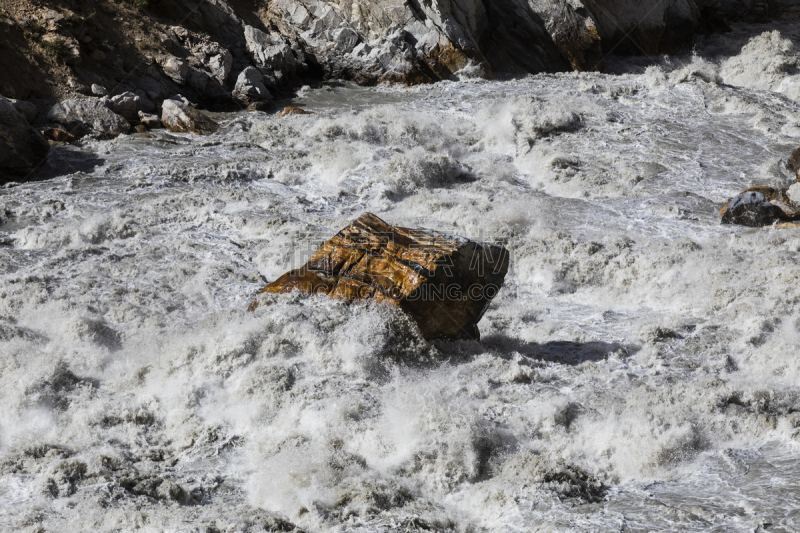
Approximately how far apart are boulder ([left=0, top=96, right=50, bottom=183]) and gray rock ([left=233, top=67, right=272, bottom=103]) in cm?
413

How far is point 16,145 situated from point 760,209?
10508mm

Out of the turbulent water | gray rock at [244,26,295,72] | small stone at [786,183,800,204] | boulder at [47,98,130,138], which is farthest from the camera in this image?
gray rock at [244,26,295,72]

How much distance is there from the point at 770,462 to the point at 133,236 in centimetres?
739

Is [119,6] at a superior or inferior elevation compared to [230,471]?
superior

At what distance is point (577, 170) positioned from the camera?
10.3 meters

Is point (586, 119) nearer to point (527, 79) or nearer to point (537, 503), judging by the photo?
point (527, 79)

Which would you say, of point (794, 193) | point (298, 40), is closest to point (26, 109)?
point (298, 40)

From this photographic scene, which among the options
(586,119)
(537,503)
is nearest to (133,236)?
(537,503)

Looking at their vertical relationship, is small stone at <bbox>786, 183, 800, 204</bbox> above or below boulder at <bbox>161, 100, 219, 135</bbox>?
below

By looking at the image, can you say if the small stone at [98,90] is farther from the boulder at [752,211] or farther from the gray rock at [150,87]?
the boulder at [752,211]

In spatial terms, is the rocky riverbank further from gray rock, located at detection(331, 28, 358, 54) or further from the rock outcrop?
the rock outcrop

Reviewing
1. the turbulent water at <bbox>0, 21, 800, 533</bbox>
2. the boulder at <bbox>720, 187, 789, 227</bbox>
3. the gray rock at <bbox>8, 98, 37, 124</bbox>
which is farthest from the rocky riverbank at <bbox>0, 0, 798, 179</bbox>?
the boulder at <bbox>720, 187, 789, 227</bbox>

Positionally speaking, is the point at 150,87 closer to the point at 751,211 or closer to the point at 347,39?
the point at 347,39

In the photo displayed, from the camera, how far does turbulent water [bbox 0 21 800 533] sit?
4461 mm
